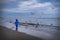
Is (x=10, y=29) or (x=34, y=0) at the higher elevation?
(x=34, y=0)

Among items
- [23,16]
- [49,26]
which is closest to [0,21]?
[23,16]

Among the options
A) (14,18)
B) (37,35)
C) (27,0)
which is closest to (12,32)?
(14,18)

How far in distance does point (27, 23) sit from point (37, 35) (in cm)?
42

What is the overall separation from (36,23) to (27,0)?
66cm

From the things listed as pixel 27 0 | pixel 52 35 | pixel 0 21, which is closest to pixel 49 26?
pixel 52 35

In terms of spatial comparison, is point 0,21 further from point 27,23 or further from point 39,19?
point 39,19

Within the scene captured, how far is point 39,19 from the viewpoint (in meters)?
3.93

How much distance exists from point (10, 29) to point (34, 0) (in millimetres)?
1010

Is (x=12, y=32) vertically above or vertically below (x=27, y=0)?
below

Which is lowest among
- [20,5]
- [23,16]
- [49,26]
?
[49,26]

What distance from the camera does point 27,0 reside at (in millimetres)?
3988

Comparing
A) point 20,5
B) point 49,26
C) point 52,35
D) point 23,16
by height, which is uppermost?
point 20,5

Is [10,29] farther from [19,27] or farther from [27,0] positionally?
[27,0]

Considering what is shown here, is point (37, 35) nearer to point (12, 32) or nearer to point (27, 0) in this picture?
point (12, 32)
